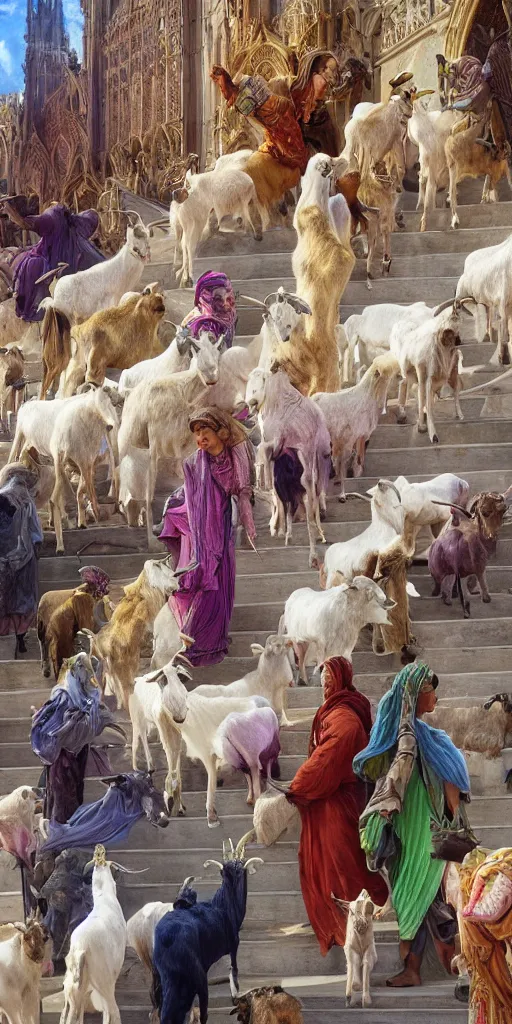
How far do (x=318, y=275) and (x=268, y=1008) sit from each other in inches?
299

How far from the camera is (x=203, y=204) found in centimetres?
2148

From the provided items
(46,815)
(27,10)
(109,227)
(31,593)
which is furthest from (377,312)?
(27,10)

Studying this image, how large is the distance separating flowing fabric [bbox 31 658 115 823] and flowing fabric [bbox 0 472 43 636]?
1.84m

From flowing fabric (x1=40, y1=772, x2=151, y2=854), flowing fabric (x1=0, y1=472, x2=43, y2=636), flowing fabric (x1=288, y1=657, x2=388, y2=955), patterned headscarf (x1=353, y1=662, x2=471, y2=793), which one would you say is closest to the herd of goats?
flowing fabric (x1=40, y1=772, x2=151, y2=854)

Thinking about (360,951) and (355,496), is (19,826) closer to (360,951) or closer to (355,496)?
(360,951)

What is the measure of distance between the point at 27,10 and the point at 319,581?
14.0m

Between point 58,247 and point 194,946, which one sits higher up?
point 58,247

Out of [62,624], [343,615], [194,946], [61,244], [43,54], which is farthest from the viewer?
[43,54]

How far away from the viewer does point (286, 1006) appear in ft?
45.5

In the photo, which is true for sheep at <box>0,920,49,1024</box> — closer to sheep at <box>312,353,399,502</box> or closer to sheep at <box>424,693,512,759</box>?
sheep at <box>424,693,512,759</box>

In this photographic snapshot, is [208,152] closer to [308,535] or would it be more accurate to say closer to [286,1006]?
[308,535]

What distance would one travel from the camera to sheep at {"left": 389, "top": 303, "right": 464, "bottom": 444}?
1908cm

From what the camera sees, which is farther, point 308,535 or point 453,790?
point 308,535

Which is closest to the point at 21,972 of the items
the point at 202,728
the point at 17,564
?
the point at 202,728
